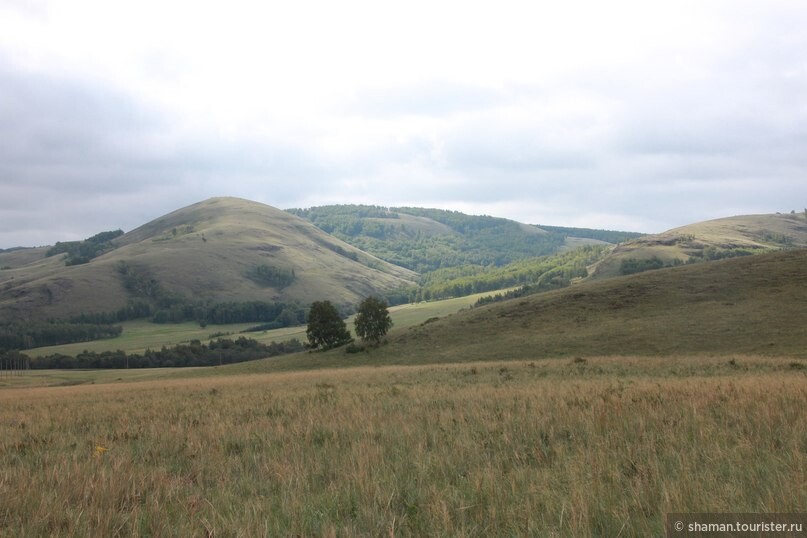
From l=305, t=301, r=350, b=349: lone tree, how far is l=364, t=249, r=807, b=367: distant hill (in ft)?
39.0

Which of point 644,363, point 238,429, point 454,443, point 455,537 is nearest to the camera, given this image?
point 455,537

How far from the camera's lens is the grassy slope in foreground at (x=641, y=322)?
46.2 m

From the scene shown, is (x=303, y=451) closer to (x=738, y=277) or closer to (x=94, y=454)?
(x=94, y=454)

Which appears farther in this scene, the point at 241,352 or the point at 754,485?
the point at 241,352

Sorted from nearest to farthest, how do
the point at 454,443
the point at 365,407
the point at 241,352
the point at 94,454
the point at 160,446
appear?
the point at 454,443 < the point at 94,454 < the point at 160,446 < the point at 365,407 < the point at 241,352

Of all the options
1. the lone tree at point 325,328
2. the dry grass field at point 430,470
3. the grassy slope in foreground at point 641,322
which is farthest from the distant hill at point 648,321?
the dry grass field at point 430,470

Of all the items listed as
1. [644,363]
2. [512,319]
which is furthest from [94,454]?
[512,319]

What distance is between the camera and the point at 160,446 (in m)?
8.68

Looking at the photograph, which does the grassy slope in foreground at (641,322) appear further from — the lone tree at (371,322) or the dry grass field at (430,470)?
the dry grass field at (430,470)

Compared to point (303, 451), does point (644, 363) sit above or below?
below

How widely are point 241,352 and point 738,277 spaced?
375 ft

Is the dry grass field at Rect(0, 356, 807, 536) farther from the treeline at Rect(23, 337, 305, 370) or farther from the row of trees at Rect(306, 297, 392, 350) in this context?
the treeline at Rect(23, 337, 305, 370)

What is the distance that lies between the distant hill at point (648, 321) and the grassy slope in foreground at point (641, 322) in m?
0.10

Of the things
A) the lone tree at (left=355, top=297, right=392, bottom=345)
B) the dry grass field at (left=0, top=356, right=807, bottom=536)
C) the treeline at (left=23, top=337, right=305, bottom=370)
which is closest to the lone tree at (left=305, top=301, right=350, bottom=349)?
the lone tree at (left=355, top=297, right=392, bottom=345)
